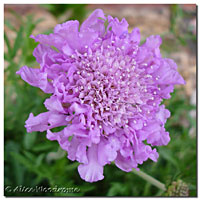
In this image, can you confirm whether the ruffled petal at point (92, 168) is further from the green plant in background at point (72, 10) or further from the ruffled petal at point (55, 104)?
the green plant in background at point (72, 10)

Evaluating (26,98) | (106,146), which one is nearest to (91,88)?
(106,146)

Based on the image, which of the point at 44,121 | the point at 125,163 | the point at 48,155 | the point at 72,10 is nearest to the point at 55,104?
the point at 44,121

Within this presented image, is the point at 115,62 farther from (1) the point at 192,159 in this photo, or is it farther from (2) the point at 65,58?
(1) the point at 192,159

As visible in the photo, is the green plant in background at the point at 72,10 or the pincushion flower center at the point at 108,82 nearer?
the pincushion flower center at the point at 108,82

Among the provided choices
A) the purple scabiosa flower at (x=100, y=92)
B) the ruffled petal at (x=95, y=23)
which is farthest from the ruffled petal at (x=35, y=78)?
the ruffled petal at (x=95, y=23)

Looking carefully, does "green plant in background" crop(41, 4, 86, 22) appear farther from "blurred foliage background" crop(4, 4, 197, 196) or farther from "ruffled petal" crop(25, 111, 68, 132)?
"ruffled petal" crop(25, 111, 68, 132)

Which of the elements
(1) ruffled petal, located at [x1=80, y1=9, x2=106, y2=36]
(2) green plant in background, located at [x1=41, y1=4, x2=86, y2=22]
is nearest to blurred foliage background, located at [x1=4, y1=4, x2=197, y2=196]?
(1) ruffled petal, located at [x1=80, y1=9, x2=106, y2=36]

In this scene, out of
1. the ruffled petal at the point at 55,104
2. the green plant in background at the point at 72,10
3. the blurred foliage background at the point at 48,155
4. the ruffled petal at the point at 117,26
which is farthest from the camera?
the green plant in background at the point at 72,10

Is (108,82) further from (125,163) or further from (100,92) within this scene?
(125,163)

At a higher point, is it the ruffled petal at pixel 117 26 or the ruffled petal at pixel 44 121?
the ruffled petal at pixel 117 26
